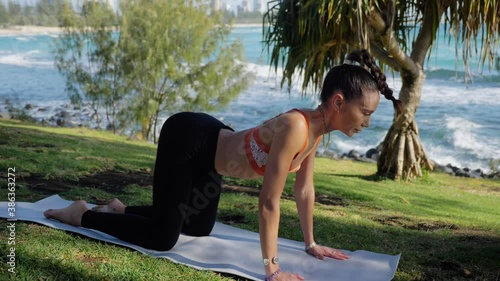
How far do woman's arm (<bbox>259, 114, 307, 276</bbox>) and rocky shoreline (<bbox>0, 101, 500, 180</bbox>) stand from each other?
922cm

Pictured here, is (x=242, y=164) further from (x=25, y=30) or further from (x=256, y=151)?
(x=25, y=30)

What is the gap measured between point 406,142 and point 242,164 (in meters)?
4.59

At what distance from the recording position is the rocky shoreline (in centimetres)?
1267

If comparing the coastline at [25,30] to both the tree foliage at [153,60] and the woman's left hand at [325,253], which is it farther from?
the woman's left hand at [325,253]

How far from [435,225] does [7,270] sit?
301cm

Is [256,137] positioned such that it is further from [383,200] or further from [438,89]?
[438,89]

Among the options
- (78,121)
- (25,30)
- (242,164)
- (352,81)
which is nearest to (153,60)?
(78,121)

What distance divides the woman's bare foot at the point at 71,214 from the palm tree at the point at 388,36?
11.4ft

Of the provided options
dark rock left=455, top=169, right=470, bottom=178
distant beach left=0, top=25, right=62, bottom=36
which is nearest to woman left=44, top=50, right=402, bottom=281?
dark rock left=455, top=169, right=470, bottom=178

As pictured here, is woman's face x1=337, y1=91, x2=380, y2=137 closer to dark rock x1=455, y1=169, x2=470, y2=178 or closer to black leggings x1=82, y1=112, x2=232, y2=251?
black leggings x1=82, y1=112, x2=232, y2=251

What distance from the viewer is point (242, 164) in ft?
9.01

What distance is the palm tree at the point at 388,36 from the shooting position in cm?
593

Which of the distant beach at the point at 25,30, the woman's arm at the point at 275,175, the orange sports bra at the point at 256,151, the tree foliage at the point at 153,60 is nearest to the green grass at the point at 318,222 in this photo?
the woman's arm at the point at 275,175

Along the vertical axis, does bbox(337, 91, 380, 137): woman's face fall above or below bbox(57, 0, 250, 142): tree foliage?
above
